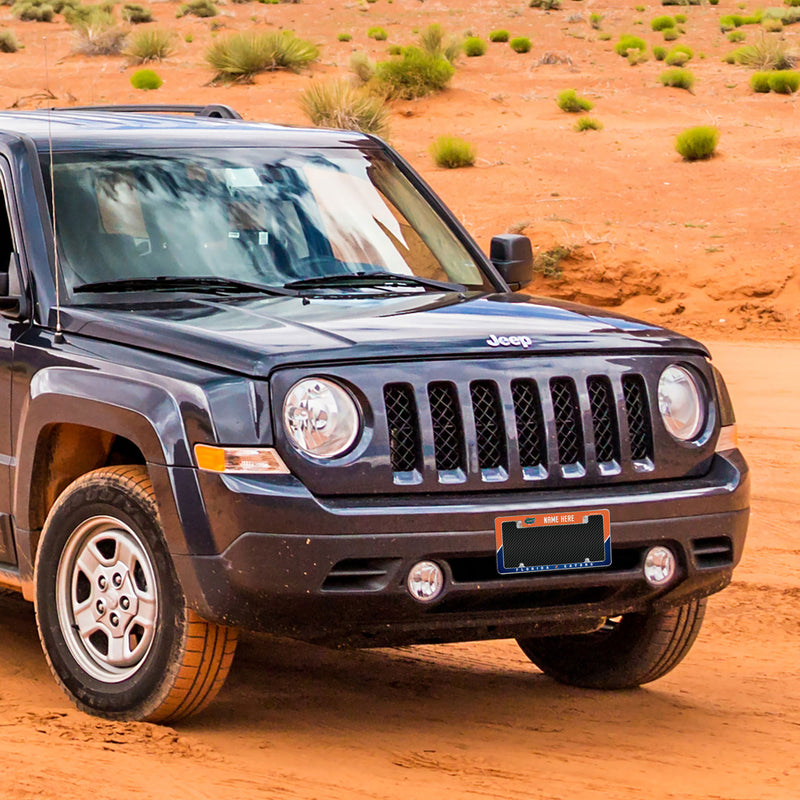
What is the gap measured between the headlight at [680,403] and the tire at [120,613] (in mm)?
1582

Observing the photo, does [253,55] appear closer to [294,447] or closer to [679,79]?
[679,79]

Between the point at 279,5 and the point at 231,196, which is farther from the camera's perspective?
the point at 279,5

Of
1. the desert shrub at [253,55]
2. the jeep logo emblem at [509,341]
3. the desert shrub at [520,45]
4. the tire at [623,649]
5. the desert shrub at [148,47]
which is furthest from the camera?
the desert shrub at [520,45]

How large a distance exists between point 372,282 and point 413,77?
87.5ft

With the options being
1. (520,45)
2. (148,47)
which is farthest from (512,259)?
(520,45)

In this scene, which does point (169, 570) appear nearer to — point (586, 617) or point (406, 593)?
A: point (406, 593)

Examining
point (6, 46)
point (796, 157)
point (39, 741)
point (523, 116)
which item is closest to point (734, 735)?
point (39, 741)

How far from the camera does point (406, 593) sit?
473 centimetres

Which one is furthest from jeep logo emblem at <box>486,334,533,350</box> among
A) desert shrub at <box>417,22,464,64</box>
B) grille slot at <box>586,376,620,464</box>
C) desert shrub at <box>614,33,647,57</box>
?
desert shrub at <box>614,33,647,57</box>

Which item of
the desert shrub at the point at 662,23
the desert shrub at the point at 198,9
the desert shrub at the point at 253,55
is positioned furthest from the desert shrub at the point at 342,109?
the desert shrub at the point at 198,9

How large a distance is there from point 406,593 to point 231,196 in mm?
2032

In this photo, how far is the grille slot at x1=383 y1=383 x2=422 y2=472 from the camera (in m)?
4.77

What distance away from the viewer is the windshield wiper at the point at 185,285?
5652 mm

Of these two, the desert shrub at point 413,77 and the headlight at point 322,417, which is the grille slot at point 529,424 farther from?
the desert shrub at point 413,77
